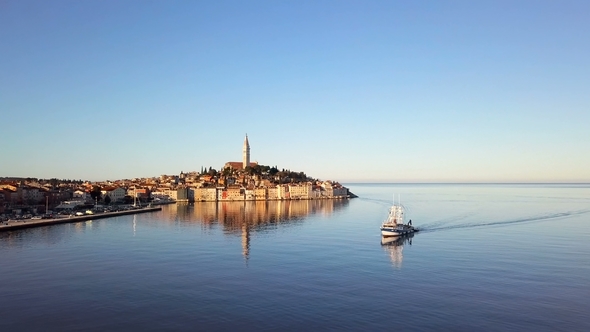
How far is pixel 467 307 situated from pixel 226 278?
11.7m

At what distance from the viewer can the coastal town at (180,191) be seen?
82.8 meters

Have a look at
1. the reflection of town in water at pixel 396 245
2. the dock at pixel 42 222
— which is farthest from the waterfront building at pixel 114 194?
the reflection of town in water at pixel 396 245

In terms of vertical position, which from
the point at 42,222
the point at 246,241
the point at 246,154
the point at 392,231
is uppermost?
the point at 246,154

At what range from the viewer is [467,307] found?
59.7 ft

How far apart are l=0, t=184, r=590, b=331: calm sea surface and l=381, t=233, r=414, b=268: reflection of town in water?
14 cm

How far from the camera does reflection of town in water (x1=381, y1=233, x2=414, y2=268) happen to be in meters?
29.2

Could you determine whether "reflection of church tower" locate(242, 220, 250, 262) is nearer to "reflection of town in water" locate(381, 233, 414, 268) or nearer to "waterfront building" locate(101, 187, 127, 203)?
"reflection of town in water" locate(381, 233, 414, 268)

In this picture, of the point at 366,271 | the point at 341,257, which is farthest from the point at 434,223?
the point at 366,271

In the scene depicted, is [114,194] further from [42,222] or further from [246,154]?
[246,154]

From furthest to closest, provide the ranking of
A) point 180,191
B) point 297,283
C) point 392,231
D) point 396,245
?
point 180,191 → point 392,231 → point 396,245 → point 297,283

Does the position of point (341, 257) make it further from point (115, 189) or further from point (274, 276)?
point (115, 189)

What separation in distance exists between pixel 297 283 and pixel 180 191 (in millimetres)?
107000

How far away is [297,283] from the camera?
2209cm

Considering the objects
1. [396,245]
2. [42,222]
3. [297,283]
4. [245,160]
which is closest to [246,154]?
[245,160]
